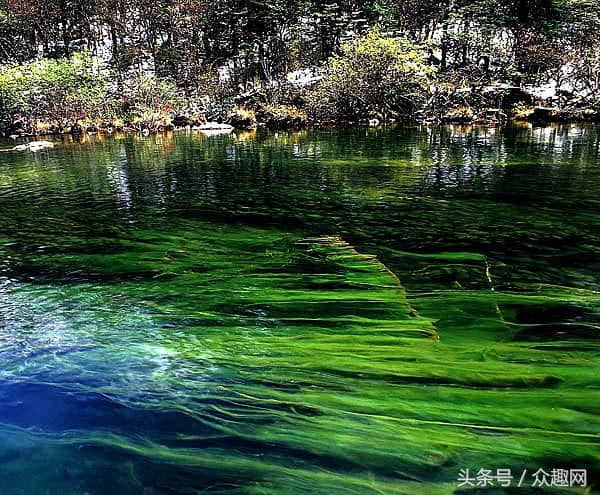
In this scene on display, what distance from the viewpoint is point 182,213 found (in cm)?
591

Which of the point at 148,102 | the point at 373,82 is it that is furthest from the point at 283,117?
the point at 148,102

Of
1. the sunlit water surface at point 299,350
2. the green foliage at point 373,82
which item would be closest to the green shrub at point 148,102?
the green foliage at point 373,82

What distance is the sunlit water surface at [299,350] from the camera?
1.52m

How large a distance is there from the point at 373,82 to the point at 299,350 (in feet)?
84.2

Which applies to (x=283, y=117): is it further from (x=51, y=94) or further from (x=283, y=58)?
(x=51, y=94)

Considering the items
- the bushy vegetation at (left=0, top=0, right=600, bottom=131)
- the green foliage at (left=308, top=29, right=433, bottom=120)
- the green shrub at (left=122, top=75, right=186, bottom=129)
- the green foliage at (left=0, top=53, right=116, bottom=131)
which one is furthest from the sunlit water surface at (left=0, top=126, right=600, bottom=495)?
the green foliage at (left=0, top=53, right=116, bottom=131)

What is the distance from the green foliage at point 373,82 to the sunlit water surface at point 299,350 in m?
21.4

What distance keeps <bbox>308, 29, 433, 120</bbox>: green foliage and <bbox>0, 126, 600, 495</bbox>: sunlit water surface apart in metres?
21.4

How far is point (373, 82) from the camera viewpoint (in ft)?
83.5

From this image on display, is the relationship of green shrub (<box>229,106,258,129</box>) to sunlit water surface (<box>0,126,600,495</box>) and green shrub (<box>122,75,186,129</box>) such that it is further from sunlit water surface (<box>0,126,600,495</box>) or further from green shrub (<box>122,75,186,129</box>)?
sunlit water surface (<box>0,126,600,495</box>)

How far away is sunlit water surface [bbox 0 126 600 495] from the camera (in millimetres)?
1521

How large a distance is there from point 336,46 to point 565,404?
34699 millimetres

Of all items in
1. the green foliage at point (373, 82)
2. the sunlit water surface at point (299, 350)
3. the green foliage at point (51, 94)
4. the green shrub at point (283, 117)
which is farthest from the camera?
the green shrub at point (283, 117)

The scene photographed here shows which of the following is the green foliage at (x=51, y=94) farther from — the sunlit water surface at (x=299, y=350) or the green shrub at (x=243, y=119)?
the sunlit water surface at (x=299, y=350)
